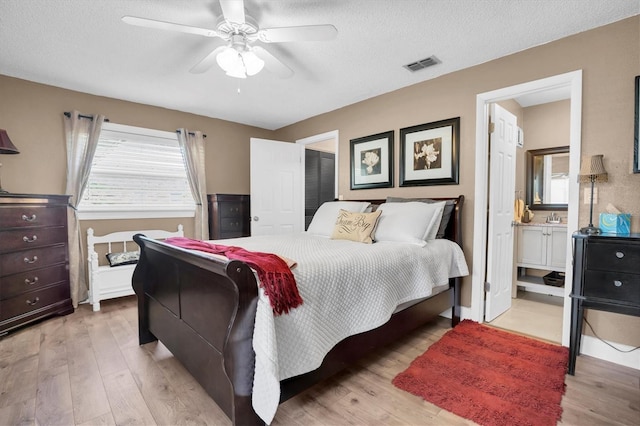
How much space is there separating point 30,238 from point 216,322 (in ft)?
8.22

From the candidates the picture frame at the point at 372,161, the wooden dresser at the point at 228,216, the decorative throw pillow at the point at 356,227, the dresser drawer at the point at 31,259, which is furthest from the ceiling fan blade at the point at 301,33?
the dresser drawer at the point at 31,259

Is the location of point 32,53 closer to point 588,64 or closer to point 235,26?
point 235,26

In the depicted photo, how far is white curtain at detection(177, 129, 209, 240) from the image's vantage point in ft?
13.2

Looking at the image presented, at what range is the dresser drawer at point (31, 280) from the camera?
2.50 meters

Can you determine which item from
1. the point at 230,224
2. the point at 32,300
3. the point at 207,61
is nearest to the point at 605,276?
the point at 207,61

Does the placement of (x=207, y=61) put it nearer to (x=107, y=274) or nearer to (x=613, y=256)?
(x=107, y=274)

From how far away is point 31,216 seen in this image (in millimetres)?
2684

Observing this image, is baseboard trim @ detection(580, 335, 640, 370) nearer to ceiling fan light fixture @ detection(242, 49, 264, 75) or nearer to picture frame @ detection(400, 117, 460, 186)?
picture frame @ detection(400, 117, 460, 186)

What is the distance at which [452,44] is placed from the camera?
7.78 ft

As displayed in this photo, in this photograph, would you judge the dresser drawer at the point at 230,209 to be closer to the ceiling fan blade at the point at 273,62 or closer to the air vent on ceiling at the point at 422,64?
the ceiling fan blade at the point at 273,62

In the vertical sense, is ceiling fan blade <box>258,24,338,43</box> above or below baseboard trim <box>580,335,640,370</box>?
above

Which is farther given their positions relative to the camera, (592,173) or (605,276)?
(592,173)

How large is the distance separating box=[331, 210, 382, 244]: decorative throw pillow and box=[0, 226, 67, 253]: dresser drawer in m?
2.71

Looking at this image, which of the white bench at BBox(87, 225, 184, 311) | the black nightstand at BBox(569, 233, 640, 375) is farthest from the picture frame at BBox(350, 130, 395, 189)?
the white bench at BBox(87, 225, 184, 311)
